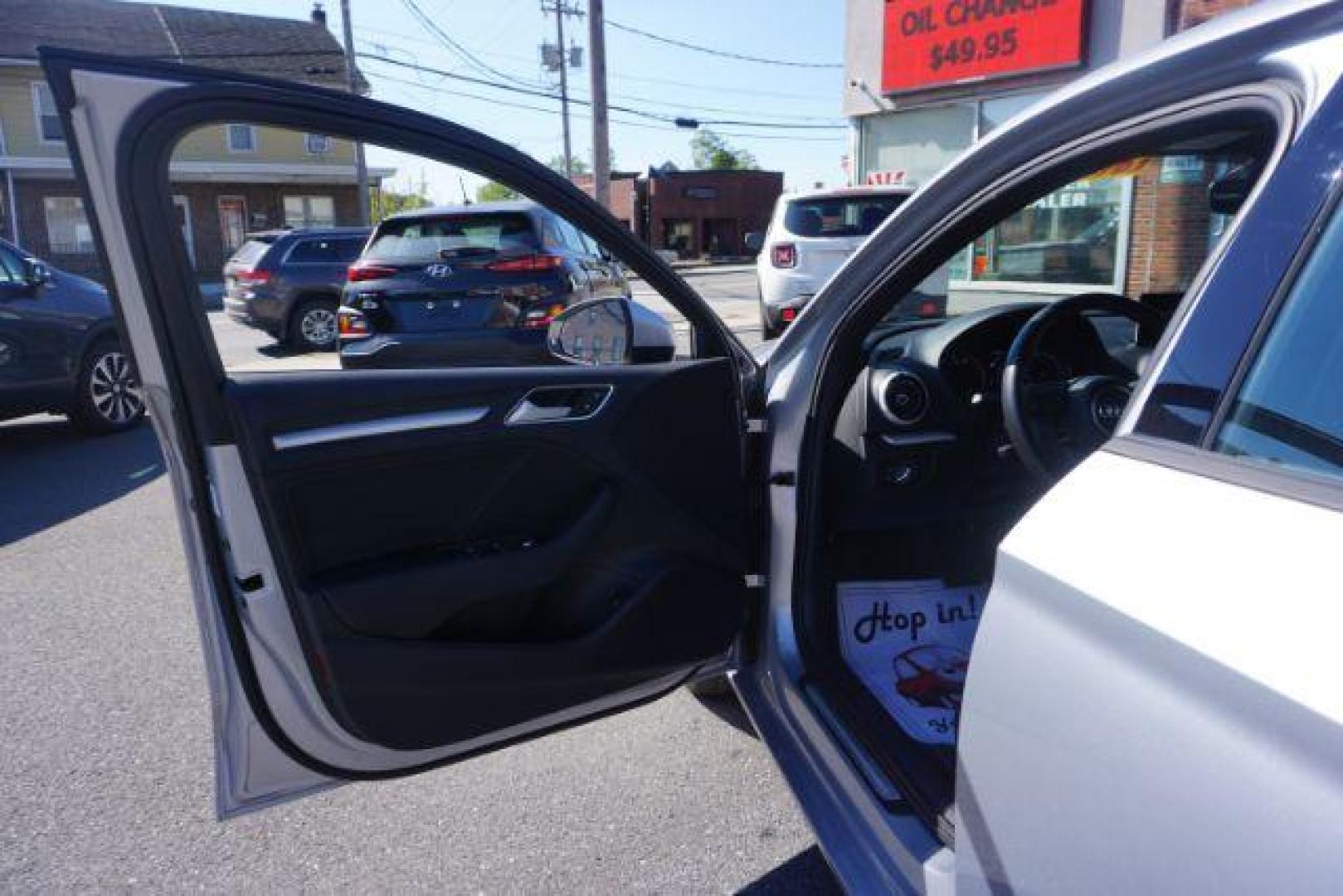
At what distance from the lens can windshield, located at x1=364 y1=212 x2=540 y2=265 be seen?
701 cm

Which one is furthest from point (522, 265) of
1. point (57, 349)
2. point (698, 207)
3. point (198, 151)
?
point (698, 207)

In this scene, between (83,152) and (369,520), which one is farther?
(369,520)

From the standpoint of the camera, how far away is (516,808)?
2.63 m

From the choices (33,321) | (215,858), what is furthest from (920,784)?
(33,321)

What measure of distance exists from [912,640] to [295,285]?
12.0 metres

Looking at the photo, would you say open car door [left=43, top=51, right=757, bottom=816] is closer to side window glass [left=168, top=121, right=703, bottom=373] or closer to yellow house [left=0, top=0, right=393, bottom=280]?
side window glass [left=168, top=121, right=703, bottom=373]

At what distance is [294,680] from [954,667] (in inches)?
→ 63.0

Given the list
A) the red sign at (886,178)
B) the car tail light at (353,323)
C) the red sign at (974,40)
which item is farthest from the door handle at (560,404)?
the red sign at (886,178)

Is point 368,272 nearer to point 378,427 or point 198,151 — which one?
point 378,427

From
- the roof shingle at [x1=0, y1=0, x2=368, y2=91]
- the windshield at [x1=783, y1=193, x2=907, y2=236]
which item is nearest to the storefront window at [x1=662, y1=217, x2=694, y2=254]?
the roof shingle at [x1=0, y1=0, x2=368, y2=91]

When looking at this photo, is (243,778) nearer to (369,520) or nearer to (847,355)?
(369,520)

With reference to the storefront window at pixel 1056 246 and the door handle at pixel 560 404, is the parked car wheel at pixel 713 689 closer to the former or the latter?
the door handle at pixel 560 404

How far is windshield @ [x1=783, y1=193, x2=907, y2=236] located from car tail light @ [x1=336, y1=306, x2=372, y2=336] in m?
5.61

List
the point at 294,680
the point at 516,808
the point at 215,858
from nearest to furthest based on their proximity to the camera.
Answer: the point at 294,680 < the point at 215,858 < the point at 516,808
